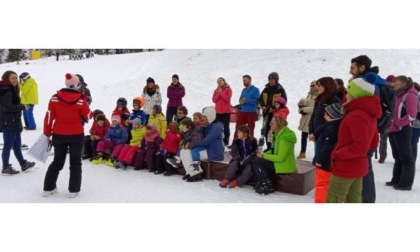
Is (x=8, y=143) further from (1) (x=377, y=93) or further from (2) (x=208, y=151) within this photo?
(1) (x=377, y=93)

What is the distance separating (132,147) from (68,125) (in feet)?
6.29

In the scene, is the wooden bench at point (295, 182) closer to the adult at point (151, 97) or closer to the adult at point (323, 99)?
the adult at point (323, 99)

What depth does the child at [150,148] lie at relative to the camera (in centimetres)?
677

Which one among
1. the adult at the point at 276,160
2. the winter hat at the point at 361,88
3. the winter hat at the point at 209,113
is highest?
the winter hat at the point at 361,88

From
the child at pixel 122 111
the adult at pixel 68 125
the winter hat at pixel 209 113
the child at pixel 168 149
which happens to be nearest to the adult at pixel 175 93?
the child at pixel 122 111

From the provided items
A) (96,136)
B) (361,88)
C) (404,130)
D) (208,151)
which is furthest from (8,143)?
(404,130)


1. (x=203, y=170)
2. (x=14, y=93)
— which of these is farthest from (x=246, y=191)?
(x=14, y=93)

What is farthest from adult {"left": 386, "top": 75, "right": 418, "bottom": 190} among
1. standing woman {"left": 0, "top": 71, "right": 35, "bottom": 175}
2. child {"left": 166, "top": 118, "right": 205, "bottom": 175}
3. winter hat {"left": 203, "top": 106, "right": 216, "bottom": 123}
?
standing woman {"left": 0, "top": 71, "right": 35, "bottom": 175}

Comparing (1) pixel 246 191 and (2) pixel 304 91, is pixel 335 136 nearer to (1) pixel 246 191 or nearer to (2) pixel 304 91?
(1) pixel 246 191

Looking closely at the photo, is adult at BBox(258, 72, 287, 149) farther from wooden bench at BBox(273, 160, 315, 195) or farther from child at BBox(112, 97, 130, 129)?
child at BBox(112, 97, 130, 129)

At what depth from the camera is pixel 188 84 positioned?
17750 millimetres

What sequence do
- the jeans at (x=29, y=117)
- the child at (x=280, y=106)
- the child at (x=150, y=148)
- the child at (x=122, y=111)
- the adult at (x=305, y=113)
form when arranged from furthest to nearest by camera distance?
the jeans at (x=29, y=117), the child at (x=122, y=111), the adult at (x=305, y=113), the child at (x=280, y=106), the child at (x=150, y=148)

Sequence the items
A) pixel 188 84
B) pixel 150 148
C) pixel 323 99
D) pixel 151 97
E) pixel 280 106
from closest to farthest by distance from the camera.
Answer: pixel 323 99 → pixel 150 148 → pixel 280 106 → pixel 151 97 → pixel 188 84

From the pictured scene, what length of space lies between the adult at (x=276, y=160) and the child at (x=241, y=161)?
0.15 meters
